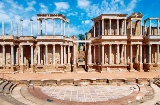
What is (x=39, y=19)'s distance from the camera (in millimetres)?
40156

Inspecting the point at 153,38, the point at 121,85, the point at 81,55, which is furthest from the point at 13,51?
the point at 81,55

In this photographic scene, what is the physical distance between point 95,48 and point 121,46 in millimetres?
6260

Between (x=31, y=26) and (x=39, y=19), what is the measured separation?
2407 mm

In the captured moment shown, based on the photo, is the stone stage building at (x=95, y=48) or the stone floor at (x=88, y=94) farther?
the stone stage building at (x=95, y=48)

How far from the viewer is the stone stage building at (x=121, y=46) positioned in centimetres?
3919

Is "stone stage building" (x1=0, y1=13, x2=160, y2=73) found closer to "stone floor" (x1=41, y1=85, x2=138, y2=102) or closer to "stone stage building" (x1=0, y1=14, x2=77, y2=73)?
"stone stage building" (x1=0, y1=14, x2=77, y2=73)

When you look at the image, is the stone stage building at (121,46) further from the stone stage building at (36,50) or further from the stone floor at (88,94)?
the stone floor at (88,94)

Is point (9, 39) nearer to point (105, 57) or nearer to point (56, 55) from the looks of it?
point (56, 55)

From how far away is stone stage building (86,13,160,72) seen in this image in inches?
1543

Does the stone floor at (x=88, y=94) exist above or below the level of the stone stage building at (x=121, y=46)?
below

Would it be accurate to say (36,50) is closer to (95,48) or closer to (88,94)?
(95,48)

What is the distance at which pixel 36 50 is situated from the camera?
41.6m

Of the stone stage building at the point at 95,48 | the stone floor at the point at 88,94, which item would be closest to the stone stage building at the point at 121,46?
the stone stage building at the point at 95,48

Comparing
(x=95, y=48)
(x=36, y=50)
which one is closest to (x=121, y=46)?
(x=95, y=48)
